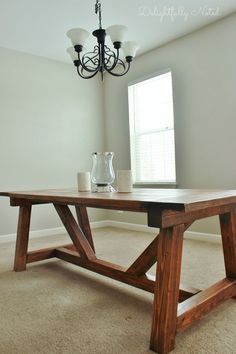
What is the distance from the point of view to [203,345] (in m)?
1.23

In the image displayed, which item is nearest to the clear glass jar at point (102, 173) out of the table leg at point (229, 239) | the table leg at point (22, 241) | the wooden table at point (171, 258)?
the wooden table at point (171, 258)

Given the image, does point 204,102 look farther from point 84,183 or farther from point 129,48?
point 84,183

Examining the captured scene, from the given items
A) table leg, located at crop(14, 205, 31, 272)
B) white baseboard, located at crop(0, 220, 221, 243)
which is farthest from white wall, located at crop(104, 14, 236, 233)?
table leg, located at crop(14, 205, 31, 272)

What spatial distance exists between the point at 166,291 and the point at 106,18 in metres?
2.73

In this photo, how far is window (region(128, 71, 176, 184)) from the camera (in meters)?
3.55

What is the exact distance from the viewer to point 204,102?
3.15 meters

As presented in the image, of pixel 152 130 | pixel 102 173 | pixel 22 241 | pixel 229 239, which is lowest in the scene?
pixel 22 241

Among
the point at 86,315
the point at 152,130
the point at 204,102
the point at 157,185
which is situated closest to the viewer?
the point at 86,315

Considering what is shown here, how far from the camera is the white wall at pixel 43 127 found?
353 centimetres

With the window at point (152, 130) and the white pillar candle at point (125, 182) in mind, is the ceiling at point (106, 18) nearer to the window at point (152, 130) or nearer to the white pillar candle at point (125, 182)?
the window at point (152, 130)

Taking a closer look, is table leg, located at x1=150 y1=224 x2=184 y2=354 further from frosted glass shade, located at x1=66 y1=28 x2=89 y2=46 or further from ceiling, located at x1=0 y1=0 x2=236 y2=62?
ceiling, located at x1=0 y1=0 x2=236 y2=62

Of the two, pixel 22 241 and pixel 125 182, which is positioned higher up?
pixel 125 182

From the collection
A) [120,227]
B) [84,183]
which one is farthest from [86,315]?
[120,227]

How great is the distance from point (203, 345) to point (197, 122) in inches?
97.1
